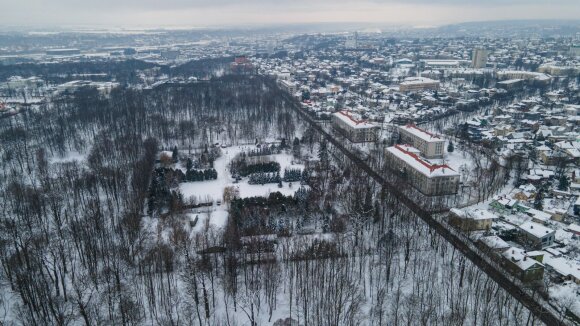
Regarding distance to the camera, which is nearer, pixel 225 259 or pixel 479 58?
pixel 225 259

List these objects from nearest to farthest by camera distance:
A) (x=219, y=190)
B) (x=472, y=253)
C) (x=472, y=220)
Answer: (x=472, y=253), (x=472, y=220), (x=219, y=190)

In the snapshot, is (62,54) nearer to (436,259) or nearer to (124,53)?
(124,53)

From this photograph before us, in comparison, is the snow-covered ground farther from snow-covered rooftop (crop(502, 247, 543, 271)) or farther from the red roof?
snow-covered rooftop (crop(502, 247, 543, 271))

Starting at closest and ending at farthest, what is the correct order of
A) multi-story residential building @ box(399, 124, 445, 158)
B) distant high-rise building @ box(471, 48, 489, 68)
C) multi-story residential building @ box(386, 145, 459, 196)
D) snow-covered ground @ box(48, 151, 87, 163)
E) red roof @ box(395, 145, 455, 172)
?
multi-story residential building @ box(386, 145, 459, 196) → red roof @ box(395, 145, 455, 172) → snow-covered ground @ box(48, 151, 87, 163) → multi-story residential building @ box(399, 124, 445, 158) → distant high-rise building @ box(471, 48, 489, 68)

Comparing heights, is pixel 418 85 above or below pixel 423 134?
above

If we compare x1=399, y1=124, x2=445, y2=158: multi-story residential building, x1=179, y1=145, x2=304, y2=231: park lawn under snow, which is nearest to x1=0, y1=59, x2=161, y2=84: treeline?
x1=179, y1=145, x2=304, y2=231: park lawn under snow

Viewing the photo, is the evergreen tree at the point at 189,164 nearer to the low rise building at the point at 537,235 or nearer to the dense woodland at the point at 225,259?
the dense woodland at the point at 225,259

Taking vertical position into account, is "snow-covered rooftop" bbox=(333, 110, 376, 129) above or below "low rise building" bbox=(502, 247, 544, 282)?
above

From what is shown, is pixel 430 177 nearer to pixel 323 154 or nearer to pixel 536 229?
pixel 536 229

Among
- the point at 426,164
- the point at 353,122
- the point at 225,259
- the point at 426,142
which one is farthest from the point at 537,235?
the point at 353,122

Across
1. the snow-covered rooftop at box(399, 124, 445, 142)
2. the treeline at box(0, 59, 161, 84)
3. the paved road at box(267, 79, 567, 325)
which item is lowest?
the paved road at box(267, 79, 567, 325)

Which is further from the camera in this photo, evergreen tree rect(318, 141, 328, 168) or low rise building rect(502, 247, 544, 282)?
evergreen tree rect(318, 141, 328, 168)
